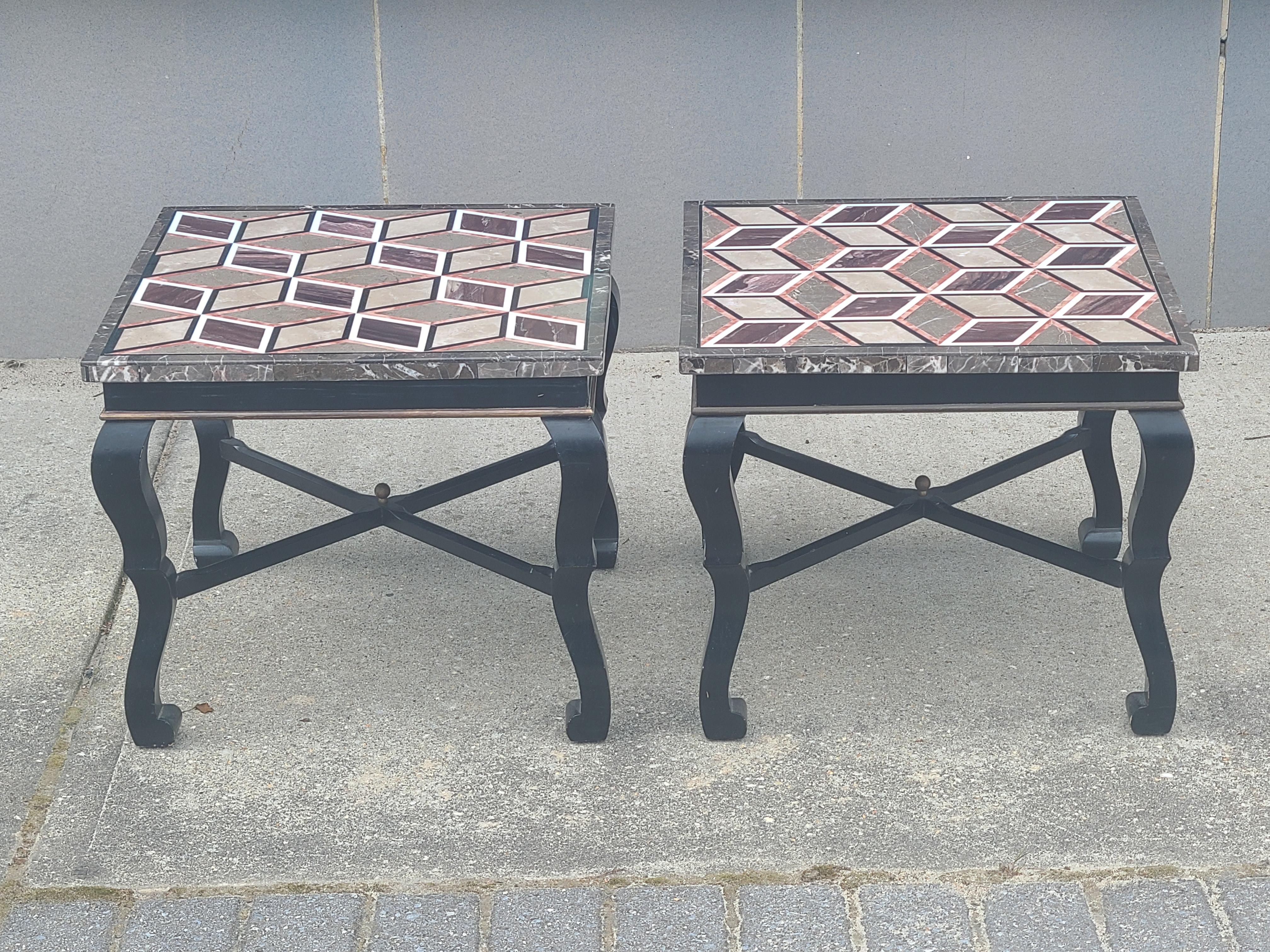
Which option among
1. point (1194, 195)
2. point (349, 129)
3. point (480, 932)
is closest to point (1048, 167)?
point (1194, 195)

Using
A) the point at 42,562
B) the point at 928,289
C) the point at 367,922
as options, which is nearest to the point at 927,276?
the point at 928,289

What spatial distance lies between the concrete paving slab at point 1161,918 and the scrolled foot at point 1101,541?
114 centimetres

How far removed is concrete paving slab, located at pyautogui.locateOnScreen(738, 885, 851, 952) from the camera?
2.40 meters

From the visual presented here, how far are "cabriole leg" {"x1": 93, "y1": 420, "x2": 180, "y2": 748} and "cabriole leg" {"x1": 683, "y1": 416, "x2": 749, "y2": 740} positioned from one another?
971mm

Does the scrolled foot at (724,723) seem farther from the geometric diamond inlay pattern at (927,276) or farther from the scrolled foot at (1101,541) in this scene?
the scrolled foot at (1101,541)

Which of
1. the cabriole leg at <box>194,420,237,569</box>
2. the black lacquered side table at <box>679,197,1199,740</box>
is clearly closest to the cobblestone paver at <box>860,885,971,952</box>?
the black lacquered side table at <box>679,197,1199,740</box>

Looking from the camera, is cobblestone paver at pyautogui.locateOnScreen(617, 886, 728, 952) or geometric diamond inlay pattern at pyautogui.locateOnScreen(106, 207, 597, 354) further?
geometric diamond inlay pattern at pyautogui.locateOnScreen(106, 207, 597, 354)

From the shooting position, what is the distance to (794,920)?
8.04 ft

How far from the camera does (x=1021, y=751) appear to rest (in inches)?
112

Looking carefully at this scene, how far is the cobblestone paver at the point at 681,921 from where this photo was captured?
2404 millimetres

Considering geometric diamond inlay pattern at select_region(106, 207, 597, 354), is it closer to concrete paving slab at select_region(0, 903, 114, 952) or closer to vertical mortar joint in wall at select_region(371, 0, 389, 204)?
concrete paving slab at select_region(0, 903, 114, 952)

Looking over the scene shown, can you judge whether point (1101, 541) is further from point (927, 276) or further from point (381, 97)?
point (381, 97)

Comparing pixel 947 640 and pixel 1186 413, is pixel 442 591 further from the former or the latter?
pixel 1186 413

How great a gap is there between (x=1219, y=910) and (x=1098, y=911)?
0.19 m
